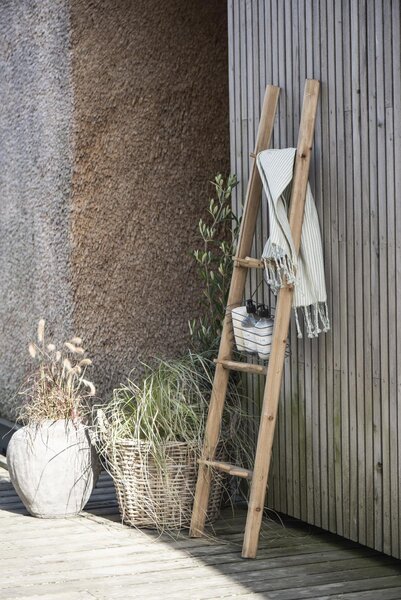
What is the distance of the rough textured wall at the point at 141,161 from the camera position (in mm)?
5387

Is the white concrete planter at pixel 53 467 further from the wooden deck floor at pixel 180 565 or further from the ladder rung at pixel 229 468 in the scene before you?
the ladder rung at pixel 229 468

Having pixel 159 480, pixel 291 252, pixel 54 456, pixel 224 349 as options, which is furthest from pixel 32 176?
pixel 291 252

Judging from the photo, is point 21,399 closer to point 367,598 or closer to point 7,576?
point 7,576

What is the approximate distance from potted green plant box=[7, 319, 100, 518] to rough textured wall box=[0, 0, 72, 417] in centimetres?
108

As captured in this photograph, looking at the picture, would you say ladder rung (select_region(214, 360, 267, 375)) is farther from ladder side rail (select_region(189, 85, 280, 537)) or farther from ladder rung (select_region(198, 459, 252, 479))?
ladder rung (select_region(198, 459, 252, 479))

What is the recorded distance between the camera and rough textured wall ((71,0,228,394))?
5387 millimetres

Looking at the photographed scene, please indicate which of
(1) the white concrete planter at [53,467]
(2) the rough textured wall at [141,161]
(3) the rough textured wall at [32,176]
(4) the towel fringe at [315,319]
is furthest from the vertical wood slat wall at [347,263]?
(3) the rough textured wall at [32,176]

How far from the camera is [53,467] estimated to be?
4.30 meters

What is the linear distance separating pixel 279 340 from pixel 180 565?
2.76 feet

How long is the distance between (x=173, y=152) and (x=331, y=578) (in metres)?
2.79

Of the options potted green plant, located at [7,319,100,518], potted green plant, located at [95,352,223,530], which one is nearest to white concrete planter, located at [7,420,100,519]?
potted green plant, located at [7,319,100,518]

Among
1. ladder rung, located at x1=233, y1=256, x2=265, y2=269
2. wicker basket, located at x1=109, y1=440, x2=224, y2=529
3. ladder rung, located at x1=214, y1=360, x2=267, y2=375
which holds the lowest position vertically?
wicker basket, located at x1=109, y1=440, x2=224, y2=529

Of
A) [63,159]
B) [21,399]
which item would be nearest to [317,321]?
[63,159]

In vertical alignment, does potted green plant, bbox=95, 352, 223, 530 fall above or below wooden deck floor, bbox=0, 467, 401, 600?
above
